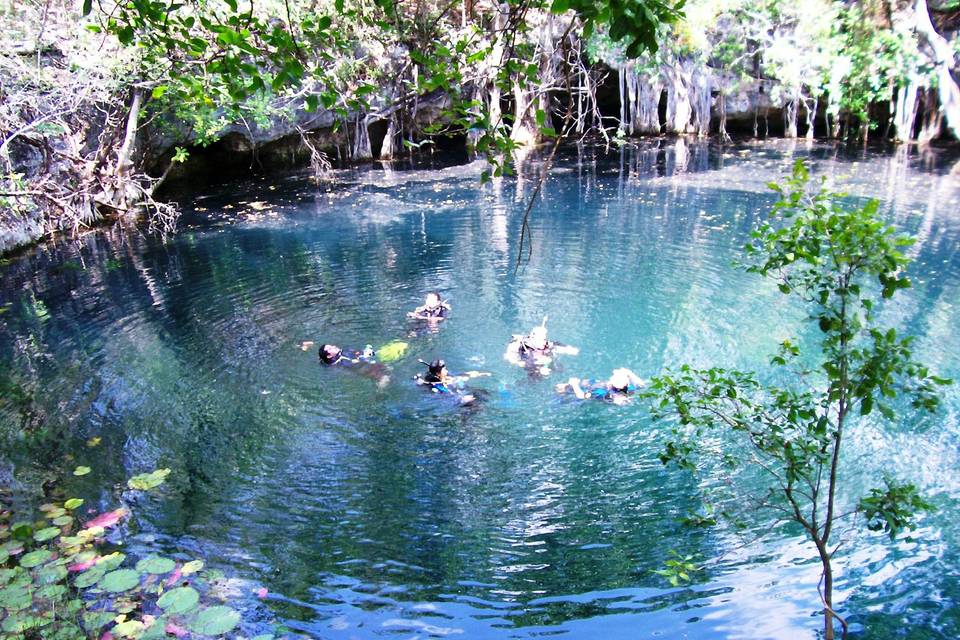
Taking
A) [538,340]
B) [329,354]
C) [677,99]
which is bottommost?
[329,354]

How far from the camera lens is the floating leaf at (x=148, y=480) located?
631 cm

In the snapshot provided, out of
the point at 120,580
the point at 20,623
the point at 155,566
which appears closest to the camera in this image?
the point at 20,623

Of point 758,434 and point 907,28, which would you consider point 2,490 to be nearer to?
point 758,434

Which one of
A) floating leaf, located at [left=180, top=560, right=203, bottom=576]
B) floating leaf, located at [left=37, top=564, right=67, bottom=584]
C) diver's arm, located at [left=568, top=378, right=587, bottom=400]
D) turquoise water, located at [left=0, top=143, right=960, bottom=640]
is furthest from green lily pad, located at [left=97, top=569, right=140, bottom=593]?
diver's arm, located at [left=568, top=378, right=587, bottom=400]

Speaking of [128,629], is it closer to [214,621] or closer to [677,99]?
[214,621]

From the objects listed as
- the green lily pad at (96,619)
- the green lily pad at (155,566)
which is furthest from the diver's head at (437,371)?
the green lily pad at (96,619)

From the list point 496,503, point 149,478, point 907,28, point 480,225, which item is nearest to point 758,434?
point 496,503

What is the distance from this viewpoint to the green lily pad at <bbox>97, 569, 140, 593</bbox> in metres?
4.11

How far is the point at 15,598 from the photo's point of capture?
3906mm

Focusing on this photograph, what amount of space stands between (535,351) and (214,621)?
5.25 m

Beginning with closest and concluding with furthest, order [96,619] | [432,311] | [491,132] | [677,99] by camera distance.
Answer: [491,132] → [96,619] → [432,311] → [677,99]

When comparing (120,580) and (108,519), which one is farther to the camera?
(108,519)

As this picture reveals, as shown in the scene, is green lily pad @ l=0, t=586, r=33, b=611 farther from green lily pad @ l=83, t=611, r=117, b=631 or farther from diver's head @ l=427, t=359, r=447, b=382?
diver's head @ l=427, t=359, r=447, b=382

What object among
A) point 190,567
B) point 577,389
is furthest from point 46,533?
point 577,389
